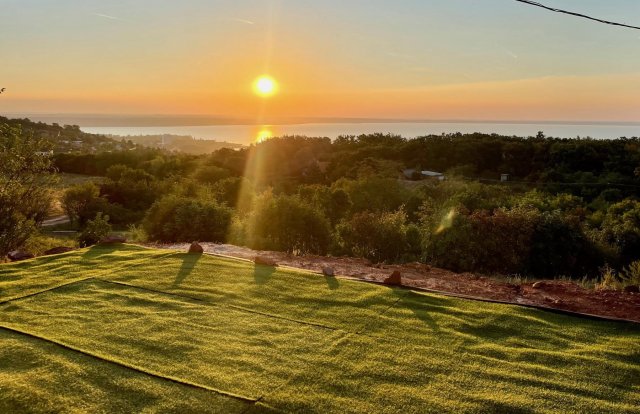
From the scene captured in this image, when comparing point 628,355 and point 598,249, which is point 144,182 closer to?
point 598,249

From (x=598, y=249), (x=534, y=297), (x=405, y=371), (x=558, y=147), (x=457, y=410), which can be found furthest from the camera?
(x=558, y=147)

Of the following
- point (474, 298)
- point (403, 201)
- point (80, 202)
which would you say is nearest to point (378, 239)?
point (474, 298)

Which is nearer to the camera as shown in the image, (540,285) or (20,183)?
(540,285)

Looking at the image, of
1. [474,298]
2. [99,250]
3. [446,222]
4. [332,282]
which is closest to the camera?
[474,298]

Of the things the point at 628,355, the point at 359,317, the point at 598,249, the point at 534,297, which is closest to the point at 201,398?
the point at 359,317

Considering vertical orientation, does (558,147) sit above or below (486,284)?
above

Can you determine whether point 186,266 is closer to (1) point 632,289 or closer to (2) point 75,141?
(1) point 632,289

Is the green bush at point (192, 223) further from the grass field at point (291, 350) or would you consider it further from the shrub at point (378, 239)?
the grass field at point (291, 350)
